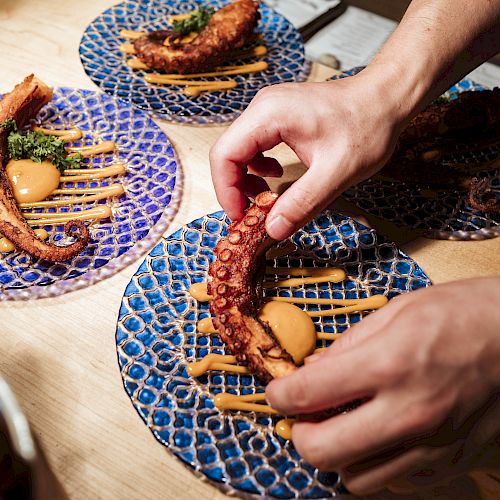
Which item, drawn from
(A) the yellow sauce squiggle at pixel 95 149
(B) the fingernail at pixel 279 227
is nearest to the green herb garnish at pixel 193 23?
(A) the yellow sauce squiggle at pixel 95 149

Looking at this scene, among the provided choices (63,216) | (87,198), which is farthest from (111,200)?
(63,216)

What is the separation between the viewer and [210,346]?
1.76 metres

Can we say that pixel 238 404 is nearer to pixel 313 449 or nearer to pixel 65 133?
pixel 313 449

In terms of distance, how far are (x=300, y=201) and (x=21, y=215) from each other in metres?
1.11

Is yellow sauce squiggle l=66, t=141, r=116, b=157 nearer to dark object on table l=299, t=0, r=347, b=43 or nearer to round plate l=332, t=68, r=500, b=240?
round plate l=332, t=68, r=500, b=240

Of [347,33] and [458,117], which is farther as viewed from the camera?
[347,33]

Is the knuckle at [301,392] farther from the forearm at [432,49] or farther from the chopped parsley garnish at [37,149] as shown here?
the chopped parsley garnish at [37,149]

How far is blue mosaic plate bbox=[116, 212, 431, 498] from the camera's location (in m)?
1.48

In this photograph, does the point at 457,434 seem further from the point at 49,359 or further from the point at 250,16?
the point at 250,16

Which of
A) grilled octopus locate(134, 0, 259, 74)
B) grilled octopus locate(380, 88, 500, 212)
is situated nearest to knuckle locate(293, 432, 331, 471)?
grilled octopus locate(380, 88, 500, 212)

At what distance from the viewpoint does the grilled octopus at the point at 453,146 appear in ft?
7.77

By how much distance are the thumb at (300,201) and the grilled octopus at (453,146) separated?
2.46ft

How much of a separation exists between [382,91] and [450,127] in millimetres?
842

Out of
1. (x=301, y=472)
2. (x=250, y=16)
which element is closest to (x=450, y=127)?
(x=250, y=16)
